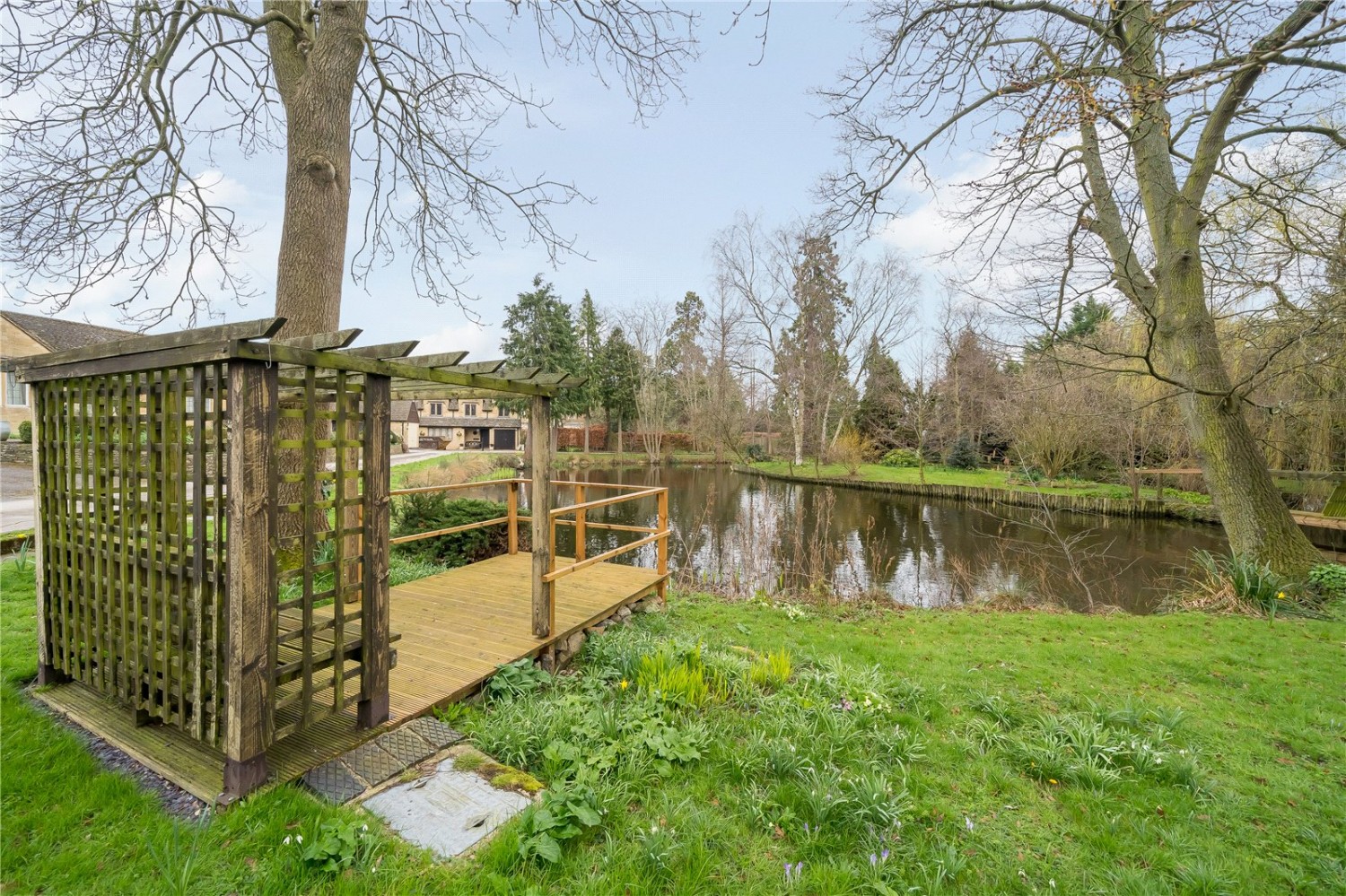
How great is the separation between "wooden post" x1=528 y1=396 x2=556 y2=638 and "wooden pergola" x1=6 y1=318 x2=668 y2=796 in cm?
52

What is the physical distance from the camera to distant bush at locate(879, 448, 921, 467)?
25531mm

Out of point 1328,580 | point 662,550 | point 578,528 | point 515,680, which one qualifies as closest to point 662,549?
point 662,550

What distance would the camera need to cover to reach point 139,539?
268cm

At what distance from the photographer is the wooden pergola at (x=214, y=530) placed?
7.57 feet

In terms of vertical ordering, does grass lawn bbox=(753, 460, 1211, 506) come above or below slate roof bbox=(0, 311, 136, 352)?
below

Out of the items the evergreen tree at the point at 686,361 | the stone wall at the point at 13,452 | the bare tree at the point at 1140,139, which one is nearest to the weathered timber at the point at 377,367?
the bare tree at the point at 1140,139

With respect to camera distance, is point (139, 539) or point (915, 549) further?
point (915, 549)

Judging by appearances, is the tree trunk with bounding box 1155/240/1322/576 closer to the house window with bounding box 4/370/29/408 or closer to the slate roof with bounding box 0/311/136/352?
the slate roof with bounding box 0/311/136/352

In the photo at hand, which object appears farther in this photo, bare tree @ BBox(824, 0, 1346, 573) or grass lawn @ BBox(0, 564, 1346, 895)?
bare tree @ BBox(824, 0, 1346, 573)

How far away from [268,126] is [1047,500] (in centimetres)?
1924

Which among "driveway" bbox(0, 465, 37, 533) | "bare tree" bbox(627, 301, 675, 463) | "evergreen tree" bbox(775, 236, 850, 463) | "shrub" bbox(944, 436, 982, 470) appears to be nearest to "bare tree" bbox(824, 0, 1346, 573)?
"driveway" bbox(0, 465, 37, 533)

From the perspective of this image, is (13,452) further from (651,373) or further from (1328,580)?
(1328,580)

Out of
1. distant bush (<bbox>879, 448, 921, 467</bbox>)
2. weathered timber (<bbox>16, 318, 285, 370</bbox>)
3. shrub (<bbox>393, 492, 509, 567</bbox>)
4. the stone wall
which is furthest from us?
distant bush (<bbox>879, 448, 921, 467</bbox>)

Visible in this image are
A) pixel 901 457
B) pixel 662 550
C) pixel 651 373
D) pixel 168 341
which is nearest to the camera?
pixel 168 341
